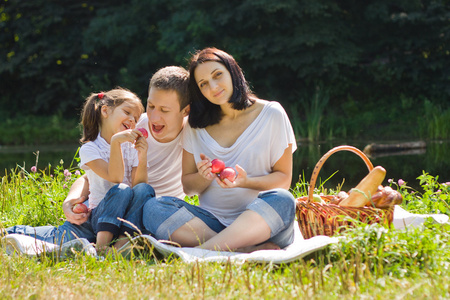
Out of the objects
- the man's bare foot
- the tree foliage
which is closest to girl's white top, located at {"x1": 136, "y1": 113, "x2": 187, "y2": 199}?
the man's bare foot

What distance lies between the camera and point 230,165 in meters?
3.12

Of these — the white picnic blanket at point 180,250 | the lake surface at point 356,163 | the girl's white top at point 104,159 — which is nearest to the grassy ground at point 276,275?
the white picnic blanket at point 180,250

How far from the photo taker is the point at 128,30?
1498 cm

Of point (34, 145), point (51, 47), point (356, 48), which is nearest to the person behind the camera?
point (356, 48)

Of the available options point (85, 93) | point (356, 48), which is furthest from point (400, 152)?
point (85, 93)

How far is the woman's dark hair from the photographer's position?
3.10 m

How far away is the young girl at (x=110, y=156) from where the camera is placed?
2.97 m

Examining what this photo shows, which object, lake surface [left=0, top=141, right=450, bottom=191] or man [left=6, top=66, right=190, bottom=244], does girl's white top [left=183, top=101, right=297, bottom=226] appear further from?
lake surface [left=0, top=141, right=450, bottom=191]

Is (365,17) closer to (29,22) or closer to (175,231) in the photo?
(29,22)

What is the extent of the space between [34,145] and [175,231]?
39.4 feet

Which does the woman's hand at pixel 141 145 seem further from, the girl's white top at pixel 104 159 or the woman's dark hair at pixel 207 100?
the woman's dark hair at pixel 207 100

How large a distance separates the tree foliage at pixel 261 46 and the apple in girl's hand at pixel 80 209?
10.2m

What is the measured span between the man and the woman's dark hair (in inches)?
3.4

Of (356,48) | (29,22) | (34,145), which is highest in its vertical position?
(29,22)
